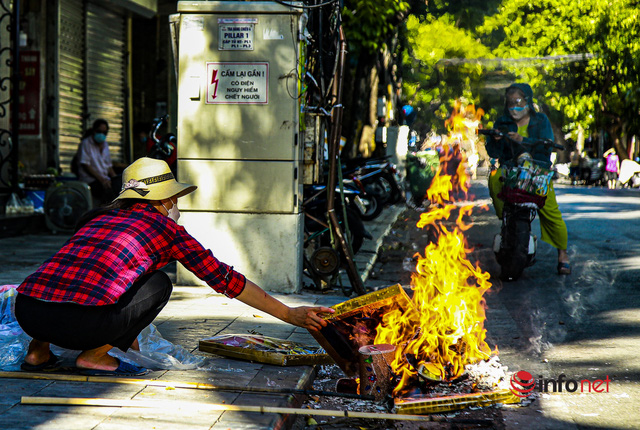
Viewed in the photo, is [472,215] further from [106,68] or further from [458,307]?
[458,307]

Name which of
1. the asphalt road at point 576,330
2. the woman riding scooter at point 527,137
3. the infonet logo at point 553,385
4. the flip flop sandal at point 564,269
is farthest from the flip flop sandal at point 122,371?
the flip flop sandal at point 564,269

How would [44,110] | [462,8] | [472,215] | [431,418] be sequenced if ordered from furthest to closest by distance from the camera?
[462,8]
[472,215]
[44,110]
[431,418]

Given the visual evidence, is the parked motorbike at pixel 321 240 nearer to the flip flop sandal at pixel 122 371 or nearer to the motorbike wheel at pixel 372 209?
the flip flop sandal at pixel 122 371

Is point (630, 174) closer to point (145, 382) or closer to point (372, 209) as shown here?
point (372, 209)

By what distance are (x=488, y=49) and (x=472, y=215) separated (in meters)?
43.5

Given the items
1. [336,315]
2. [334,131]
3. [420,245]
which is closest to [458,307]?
[336,315]

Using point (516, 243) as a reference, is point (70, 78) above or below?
above

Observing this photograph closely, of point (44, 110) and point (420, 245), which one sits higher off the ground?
point (44, 110)

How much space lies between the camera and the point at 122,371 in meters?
4.28

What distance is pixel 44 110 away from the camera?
45.5 ft

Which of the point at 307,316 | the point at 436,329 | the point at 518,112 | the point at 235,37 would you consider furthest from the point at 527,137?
the point at 307,316

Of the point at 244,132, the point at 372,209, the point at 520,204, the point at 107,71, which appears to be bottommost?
the point at 372,209

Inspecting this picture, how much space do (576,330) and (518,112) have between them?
339 cm

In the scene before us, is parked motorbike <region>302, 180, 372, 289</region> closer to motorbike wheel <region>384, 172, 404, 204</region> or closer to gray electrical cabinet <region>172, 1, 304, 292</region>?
gray electrical cabinet <region>172, 1, 304, 292</region>
